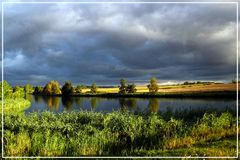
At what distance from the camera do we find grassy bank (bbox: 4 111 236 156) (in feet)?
33.9

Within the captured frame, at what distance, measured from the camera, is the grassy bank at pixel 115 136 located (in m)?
10.3

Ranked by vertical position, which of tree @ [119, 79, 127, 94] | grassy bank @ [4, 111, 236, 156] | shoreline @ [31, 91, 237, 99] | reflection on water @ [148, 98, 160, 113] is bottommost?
grassy bank @ [4, 111, 236, 156]

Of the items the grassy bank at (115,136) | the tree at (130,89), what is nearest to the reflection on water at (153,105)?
the grassy bank at (115,136)

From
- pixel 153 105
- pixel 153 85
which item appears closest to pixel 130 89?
pixel 153 85

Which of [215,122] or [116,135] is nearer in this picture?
[116,135]

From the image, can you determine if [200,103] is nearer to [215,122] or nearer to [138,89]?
[215,122]

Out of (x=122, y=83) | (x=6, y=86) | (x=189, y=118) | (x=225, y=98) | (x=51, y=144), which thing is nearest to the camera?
Result: (x=51, y=144)

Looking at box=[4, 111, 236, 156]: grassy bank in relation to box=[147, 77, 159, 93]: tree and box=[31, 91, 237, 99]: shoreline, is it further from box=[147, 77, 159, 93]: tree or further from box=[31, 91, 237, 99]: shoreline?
box=[147, 77, 159, 93]: tree

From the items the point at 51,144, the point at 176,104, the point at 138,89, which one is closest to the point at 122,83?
the point at 138,89

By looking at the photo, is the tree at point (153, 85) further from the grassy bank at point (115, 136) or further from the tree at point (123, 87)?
the grassy bank at point (115, 136)

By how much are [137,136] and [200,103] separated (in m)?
6.92

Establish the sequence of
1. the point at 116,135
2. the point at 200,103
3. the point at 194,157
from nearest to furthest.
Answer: the point at 194,157 < the point at 116,135 < the point at 200,103

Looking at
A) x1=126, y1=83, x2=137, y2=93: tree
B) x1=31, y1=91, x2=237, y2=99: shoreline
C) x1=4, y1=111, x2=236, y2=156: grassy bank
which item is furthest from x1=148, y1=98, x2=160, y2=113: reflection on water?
x1=126, y1=83, x2=137, y2=93: tree

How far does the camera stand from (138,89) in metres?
15.4
